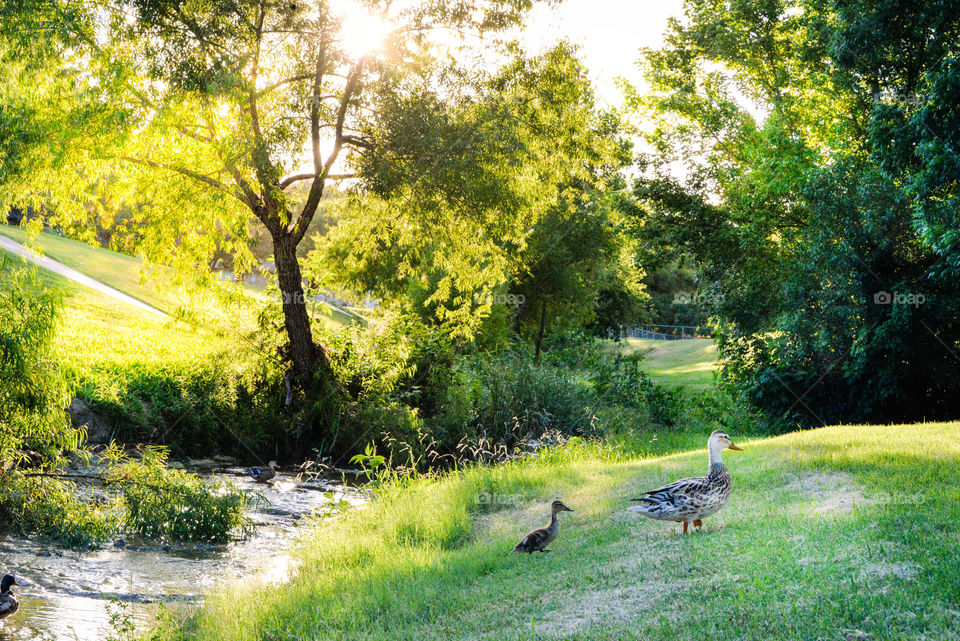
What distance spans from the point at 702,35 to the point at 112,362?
79.5ft

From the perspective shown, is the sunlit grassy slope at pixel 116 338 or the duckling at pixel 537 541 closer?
the duckling at pixel 537 541

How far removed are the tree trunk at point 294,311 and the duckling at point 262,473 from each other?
285 centimetres

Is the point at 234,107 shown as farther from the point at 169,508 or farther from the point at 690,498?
the point at 690,498

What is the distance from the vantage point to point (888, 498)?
7781mm

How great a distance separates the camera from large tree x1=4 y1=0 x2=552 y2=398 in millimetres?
14664

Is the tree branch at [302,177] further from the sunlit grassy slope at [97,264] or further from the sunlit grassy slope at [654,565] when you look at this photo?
the sunlit grassy slope at [97,264]

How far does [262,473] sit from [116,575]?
592cm

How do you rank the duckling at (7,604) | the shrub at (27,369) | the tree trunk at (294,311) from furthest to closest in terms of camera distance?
the tree trunk at (294,311)
the shrub at (27,369)
the duckling at (7,604)

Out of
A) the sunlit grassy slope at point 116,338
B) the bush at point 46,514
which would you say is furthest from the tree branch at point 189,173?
the bush at point 46,514

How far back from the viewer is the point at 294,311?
18219 millimetres

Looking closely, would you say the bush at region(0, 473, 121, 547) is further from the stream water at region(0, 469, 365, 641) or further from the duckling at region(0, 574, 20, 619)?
the duckling at region(0, 574, 20, 619)

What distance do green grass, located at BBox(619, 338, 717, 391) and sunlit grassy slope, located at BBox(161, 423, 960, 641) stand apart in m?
23.4

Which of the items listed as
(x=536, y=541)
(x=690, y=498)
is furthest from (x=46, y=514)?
(x=690, y=498)

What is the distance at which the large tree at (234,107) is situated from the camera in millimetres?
14664
